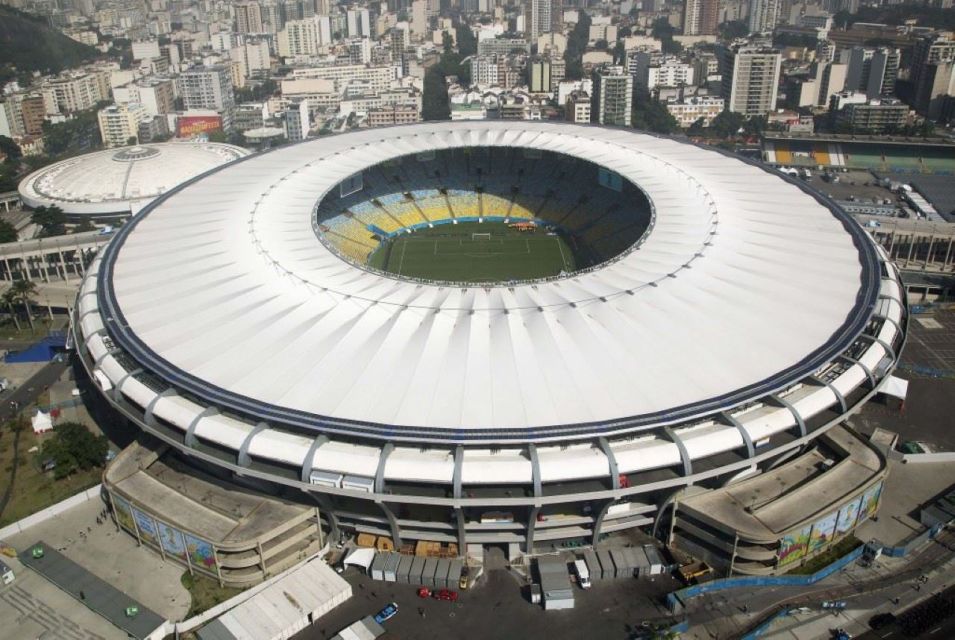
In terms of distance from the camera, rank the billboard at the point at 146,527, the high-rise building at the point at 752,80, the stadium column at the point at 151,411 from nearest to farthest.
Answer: the billboard at the point at 146,527
the stadium column at the point at 151,411
the high-rise building at the point at 752,80

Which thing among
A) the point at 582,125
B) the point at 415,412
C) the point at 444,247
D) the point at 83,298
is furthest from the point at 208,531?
the point at 582,125

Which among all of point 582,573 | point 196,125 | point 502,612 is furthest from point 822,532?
point 196,125

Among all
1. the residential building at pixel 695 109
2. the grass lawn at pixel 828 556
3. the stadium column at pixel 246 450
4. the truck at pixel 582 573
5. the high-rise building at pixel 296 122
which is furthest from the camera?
the residential building at pixel 695 109

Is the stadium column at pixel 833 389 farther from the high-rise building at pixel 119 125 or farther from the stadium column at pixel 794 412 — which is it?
the high-rise building at pixel 119 125

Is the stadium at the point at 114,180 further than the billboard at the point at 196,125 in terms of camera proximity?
No

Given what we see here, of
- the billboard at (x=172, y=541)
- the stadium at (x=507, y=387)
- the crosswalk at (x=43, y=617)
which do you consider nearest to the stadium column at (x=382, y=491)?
the stadium at (x=507, y=387)

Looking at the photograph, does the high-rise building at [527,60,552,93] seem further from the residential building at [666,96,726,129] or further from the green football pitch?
the green football pitch

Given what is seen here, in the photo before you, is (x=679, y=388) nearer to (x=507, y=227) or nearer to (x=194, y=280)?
(x=194, y=280)

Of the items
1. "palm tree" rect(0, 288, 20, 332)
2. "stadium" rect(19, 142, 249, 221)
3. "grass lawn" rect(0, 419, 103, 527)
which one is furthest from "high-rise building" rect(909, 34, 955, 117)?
"grass lawn" rect(0, 419, 103, 527)

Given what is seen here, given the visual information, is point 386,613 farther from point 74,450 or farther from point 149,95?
point 149,95
